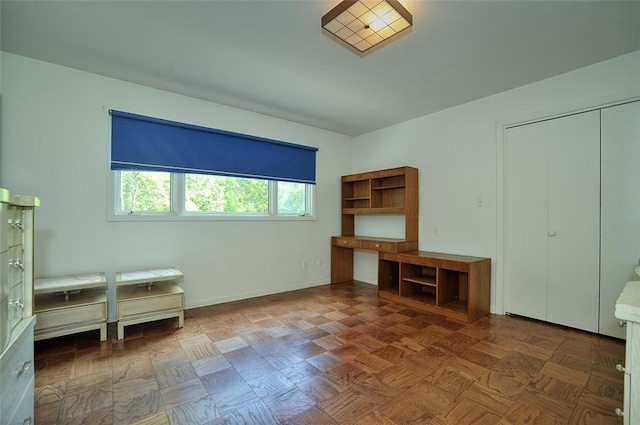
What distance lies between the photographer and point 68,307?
2355 mm

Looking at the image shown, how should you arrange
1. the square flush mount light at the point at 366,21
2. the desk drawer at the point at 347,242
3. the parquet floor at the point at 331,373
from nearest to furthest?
the parquet floor at the point at 331,373 < the square flush mount light at the point at 366,21 < the desk drawer at the point at 347,242

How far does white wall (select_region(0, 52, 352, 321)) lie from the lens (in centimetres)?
259

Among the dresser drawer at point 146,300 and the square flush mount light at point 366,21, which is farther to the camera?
the dresser drawer at point 146,300

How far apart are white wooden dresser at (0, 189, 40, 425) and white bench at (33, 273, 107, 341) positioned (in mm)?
1064

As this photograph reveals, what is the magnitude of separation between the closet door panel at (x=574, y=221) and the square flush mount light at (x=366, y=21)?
2.15 metres

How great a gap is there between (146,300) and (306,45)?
8.97ft

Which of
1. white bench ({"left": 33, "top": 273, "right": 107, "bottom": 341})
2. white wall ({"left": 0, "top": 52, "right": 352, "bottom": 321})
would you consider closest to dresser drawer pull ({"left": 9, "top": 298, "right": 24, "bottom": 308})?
white bench ({"left": 33, "top": 273, "right": 107, "bottom": 341})

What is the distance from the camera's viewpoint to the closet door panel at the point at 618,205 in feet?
→ 8.11

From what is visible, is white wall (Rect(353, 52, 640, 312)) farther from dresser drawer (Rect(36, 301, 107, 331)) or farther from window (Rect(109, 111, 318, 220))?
dresser drawer (Rect(36, 301, 107, 331))

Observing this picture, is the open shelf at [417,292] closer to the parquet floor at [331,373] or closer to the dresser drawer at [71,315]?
the parquet floor at [331,373]

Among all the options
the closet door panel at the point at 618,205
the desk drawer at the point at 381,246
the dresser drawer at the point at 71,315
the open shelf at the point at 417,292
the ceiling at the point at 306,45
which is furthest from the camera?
the desk drawer at the point at 381,246

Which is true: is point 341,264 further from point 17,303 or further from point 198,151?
point 17,303

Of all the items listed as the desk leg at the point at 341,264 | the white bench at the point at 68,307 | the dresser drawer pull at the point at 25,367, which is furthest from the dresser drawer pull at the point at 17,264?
the desk leg at the point at 341,264

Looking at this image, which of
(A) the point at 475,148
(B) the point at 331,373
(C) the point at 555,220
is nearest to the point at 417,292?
(C) the point at 555,220
